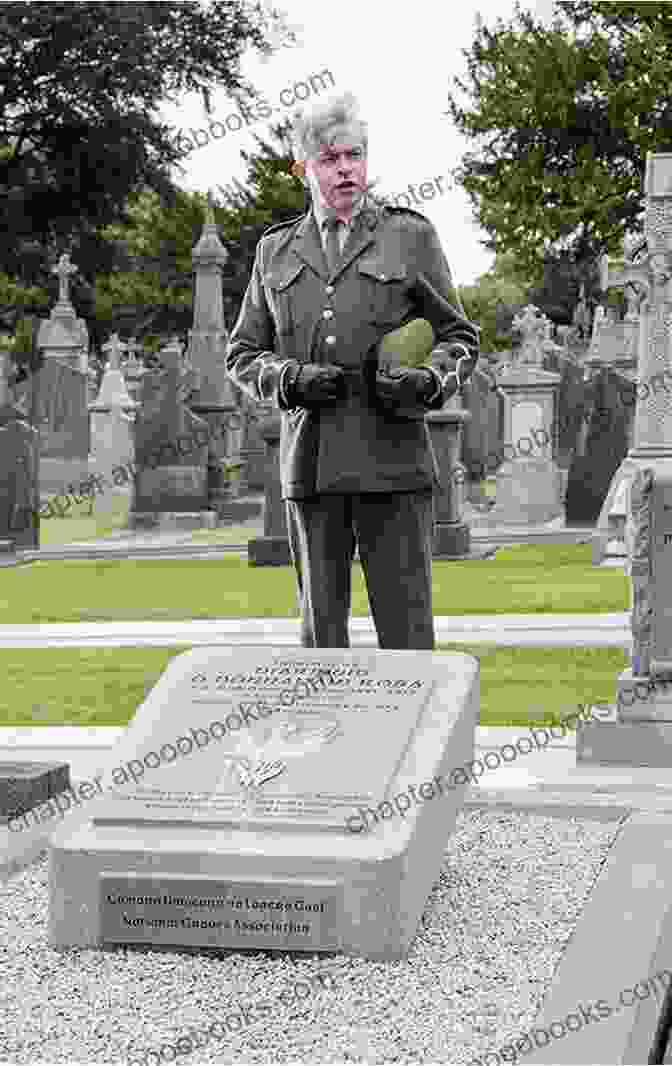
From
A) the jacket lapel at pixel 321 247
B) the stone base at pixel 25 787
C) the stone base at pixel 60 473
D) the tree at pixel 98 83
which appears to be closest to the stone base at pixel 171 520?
the stone base at pixel 60 473

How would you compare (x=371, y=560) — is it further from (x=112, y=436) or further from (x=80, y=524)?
(x=112, y=436)

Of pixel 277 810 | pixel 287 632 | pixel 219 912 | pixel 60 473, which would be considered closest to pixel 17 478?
pixel 287 632

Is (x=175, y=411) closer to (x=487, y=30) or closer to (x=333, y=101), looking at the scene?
(x=333, y=101)

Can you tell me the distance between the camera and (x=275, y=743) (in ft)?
15.9

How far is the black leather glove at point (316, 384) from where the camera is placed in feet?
17.1

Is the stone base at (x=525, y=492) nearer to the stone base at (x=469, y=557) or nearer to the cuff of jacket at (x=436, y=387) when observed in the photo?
the stone base at (x=469, y=557)

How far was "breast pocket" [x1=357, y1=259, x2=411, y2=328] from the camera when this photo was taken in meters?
5.50

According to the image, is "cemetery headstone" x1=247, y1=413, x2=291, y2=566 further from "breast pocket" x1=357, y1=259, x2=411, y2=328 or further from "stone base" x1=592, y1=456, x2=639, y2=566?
"breast pocket" x1=357, y1=259, x2=411, y2=328

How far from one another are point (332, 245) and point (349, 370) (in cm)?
43

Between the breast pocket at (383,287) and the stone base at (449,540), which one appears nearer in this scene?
the breast pocket at (383,287)

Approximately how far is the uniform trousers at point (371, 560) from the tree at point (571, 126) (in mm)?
32452

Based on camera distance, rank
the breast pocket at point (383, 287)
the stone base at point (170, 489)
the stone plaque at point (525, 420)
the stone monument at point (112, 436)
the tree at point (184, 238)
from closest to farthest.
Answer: the breast pocket at point (383, 287), the stone base at point (170, 489), the stone plaque at point (525, 420), the stone monument at point (112, 436), the tree at point (184, 238)

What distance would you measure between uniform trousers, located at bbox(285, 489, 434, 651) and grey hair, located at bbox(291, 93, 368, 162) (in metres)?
1.11

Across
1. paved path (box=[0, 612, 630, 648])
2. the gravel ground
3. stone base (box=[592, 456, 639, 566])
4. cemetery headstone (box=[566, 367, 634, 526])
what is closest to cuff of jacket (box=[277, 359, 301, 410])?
the gravel ground
